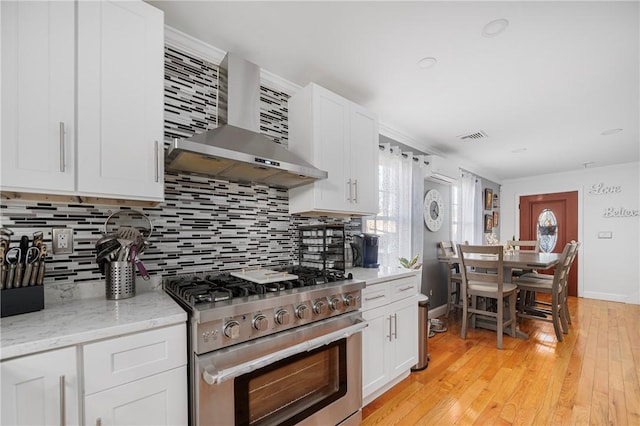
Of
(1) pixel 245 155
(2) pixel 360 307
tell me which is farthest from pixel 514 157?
(1) pixel 245 155

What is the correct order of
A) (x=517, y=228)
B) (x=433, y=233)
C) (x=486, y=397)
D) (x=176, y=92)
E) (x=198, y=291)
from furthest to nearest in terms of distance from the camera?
(x=517, y=228) < (x=433, y=233) < (x=486, y=397) < (x=176, y=92) < (x=198, y=291)

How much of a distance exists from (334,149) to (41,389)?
1974 millimetres

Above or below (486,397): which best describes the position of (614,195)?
above

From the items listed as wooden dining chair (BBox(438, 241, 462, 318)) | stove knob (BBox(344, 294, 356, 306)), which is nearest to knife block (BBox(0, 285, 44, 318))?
stove knob (BBox(344, 294, 356, 306))

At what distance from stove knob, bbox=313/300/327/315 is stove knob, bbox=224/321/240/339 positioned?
1.50ft

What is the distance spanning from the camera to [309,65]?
2.13 metres

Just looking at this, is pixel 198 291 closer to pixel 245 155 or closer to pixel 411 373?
pixel 245 155

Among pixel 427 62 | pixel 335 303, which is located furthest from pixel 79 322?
pixel 427 62

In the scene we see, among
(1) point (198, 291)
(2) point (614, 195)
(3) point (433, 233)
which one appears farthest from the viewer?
(2) point (614, 195)

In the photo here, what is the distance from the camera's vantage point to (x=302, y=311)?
151 centimetres

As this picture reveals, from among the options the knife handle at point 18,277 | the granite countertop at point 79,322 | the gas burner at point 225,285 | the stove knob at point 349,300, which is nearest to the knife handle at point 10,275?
the knife handle at point 18,277

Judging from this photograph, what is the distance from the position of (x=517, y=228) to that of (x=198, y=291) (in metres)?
7.22

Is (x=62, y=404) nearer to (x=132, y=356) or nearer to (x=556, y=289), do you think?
(x=132, y=356)

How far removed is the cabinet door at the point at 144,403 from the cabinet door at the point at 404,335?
1514 millimetres
